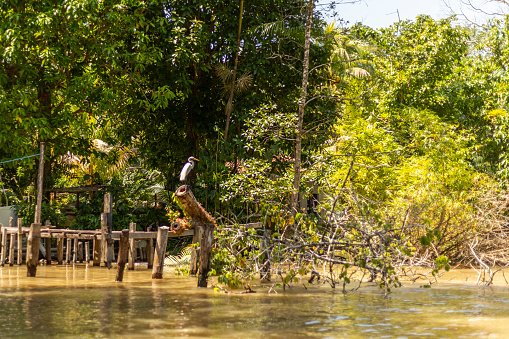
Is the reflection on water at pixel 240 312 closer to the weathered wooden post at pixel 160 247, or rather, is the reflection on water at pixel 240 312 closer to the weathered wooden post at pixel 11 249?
the weathered wooden post at pixel 160 247

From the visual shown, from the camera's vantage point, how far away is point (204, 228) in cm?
1177

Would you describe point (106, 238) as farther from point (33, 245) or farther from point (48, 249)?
point (48, 249)

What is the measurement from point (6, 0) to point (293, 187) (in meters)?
8.74

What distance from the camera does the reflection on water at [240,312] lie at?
24.5 ft

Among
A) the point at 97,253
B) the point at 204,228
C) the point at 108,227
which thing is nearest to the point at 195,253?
the point at 204,228

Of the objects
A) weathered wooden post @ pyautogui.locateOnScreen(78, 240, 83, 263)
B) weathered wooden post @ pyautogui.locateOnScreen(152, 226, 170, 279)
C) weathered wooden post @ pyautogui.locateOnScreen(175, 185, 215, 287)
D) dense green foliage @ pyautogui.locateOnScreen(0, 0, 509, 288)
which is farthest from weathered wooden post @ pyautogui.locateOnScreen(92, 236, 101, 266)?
weathered wooden post @ pyautogui.locateOnScreen(175, 185, 215, 287)

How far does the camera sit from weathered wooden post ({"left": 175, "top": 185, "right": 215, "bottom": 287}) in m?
11.6

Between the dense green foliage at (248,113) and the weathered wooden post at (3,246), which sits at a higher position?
the dense green foliage at (248,113)

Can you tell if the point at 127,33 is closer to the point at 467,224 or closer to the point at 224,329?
the point at 467,224

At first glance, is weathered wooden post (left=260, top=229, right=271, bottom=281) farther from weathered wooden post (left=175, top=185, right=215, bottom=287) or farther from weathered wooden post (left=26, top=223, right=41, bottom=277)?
weathered wooden post (left=26, top=223, right=41, bottom=277)

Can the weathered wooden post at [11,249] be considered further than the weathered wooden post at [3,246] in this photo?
Yes

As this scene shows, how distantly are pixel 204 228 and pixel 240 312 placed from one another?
3.03 meters

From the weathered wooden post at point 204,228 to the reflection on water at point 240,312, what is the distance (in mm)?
364

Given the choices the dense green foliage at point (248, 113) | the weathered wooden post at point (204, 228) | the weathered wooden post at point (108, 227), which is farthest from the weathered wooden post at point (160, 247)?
the weathered wooden post at point (108, 227)
